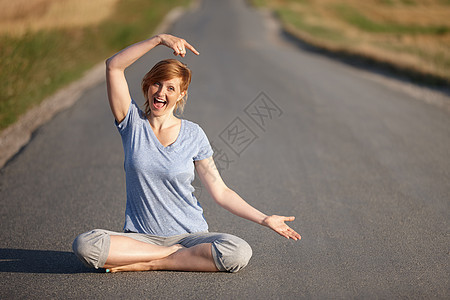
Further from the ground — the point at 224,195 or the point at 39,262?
the point at 224,195

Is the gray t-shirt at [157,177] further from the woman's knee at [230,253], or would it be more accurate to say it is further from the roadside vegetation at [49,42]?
the roadside vegetation at [49,42]

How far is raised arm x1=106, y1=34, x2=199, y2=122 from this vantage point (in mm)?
3473

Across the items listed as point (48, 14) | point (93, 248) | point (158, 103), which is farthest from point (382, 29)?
point (93, 248)

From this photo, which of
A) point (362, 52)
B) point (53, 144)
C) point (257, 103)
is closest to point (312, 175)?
point (53, 144)

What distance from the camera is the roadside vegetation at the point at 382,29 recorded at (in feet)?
50.8

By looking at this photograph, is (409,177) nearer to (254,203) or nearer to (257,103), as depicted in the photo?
(254,203)

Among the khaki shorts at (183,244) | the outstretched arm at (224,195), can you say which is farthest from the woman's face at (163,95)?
the khaki shorts at (183,244)

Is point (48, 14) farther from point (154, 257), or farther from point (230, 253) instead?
point (230, 253)

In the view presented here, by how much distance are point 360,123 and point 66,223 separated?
208 inches

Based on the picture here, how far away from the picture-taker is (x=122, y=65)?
359cm

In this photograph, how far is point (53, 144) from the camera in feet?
23.9

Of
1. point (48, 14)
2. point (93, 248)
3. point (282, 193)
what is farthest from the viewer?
point (48, 14)

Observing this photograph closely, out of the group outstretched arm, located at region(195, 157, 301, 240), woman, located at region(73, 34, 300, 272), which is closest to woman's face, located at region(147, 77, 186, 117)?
woman, located at region(73, 34, 300, 272)

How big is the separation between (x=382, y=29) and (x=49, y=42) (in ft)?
118
